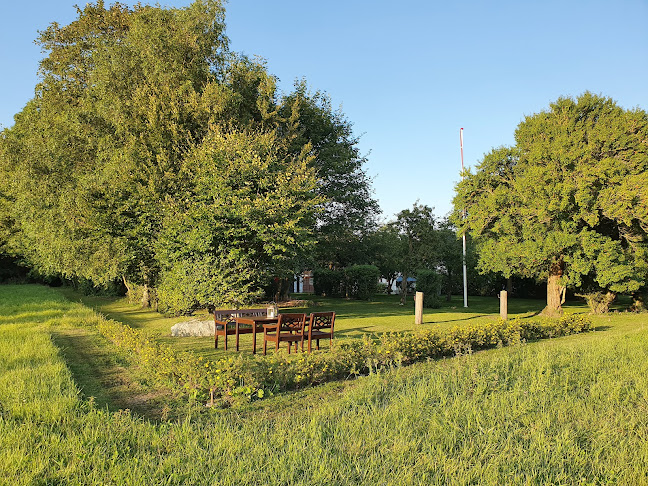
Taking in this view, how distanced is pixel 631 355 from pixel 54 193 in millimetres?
19489

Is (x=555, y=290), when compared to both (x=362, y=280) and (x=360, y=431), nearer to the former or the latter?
(x=362, y=280)

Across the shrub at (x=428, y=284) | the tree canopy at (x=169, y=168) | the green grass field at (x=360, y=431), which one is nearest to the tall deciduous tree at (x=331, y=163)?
the tree canopy at (x=169, y=168)

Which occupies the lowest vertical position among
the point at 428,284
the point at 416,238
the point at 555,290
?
the point at 555,290

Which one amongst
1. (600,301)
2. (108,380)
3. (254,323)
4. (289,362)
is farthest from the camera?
(600,301)

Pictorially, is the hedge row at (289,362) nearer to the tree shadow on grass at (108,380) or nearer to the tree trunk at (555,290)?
the tree shadow on grass at (108,380)

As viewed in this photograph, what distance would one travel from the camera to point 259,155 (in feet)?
52.4

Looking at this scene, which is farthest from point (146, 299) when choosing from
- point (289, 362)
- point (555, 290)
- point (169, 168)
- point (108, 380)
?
point (555, 290)

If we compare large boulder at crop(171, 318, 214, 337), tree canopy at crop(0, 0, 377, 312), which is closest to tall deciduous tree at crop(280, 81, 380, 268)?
tree canopy at crop(0, 0, 377, 312)

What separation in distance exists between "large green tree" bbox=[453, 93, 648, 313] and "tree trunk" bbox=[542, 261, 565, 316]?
4cm

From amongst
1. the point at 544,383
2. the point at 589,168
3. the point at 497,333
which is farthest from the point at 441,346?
the point at 589,168

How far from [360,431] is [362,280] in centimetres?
2717

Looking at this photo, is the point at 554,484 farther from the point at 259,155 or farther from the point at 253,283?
the point at 259,155

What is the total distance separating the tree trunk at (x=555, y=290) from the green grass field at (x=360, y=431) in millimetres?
13622

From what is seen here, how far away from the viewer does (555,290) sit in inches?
774
